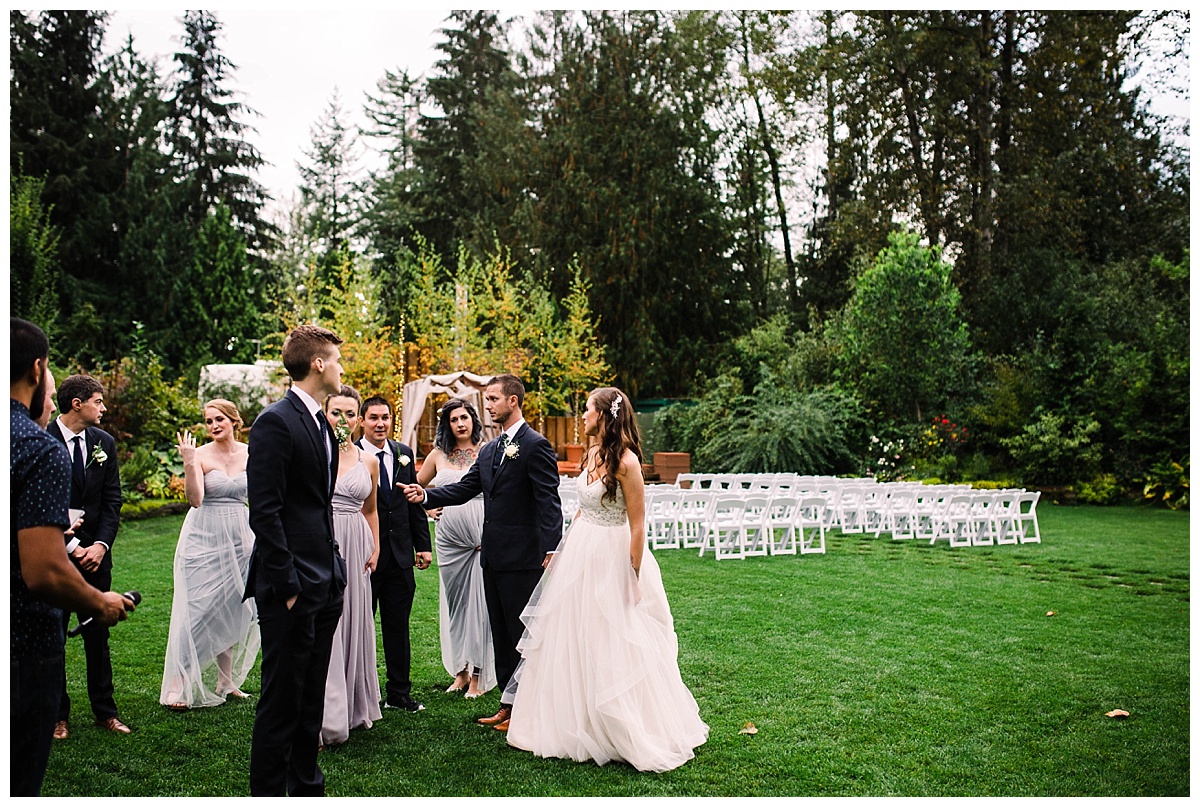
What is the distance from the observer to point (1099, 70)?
27.8 meters

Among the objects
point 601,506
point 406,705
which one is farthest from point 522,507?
point 406,705

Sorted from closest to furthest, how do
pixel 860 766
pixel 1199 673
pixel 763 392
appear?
pixel 1199 673
pixel 860 766
pixel 763 392

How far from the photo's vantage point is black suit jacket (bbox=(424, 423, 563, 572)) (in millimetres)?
5523

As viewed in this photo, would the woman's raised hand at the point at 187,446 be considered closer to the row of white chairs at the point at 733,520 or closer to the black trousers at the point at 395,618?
the black trousers at the point at 395,618

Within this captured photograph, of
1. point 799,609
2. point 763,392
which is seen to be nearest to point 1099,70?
point 763,392

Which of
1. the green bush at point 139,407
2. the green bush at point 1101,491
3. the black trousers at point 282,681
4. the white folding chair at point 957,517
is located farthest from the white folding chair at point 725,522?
the green bush at point 139,407

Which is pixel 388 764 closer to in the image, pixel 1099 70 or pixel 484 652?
pixel 484 652

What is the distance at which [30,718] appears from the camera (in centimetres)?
291

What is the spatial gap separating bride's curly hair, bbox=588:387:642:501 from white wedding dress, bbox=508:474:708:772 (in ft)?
0.29

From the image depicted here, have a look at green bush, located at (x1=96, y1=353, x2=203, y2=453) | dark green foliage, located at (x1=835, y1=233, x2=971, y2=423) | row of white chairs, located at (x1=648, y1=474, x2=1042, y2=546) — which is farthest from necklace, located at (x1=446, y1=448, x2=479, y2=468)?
dark green foliage, located at (x1=835, y1=233, x2=971, y2=423)

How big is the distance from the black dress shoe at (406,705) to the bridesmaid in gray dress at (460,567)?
0.40 metres

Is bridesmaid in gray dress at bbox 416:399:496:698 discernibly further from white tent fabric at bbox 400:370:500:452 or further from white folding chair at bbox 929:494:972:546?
white tent fabric at bbox 400:370:500:452

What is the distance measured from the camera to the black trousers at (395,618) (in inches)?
236

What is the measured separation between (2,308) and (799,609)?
24.3ft
